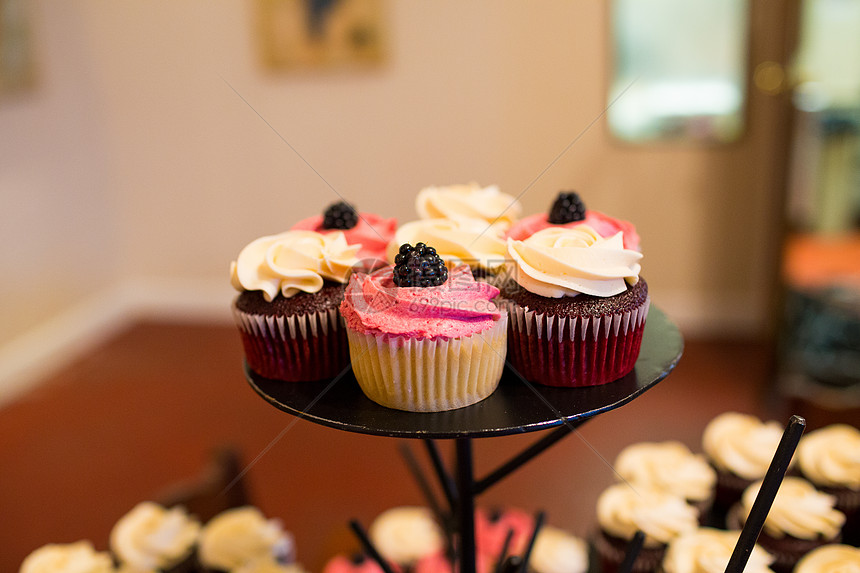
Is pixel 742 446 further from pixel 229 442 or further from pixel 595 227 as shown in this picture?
pixel 229 442

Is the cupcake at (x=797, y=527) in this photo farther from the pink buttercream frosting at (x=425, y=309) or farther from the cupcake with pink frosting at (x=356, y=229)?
the cupcake with pink frosting at (x=356, y=229)

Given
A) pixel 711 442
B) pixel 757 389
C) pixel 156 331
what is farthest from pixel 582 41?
pixel 156 331

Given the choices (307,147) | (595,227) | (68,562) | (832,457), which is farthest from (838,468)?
(307,147)

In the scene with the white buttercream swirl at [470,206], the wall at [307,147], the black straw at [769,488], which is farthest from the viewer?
the wall at [307,147]

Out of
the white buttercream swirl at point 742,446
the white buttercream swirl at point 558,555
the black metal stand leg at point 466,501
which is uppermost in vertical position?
the black metal stand leg at point 466,501

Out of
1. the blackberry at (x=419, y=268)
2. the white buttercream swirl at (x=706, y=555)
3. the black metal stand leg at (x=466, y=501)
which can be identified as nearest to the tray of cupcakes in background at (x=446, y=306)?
the blackberry at (x=419, y=268)

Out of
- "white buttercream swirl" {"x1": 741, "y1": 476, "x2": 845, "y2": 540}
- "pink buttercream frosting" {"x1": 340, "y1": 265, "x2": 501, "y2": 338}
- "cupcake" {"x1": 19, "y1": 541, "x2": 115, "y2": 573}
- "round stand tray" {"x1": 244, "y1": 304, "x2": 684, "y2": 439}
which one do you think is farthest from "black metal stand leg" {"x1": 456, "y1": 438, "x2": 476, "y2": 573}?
"cupcake" {"x1": 19, "y1": 541, "x2": 115, "y2": 573}

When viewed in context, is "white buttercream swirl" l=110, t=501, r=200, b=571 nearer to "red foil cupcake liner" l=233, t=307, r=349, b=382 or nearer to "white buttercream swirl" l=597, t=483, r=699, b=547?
"red foil cupcake liner" l=233, t=307, r=349, b=382
